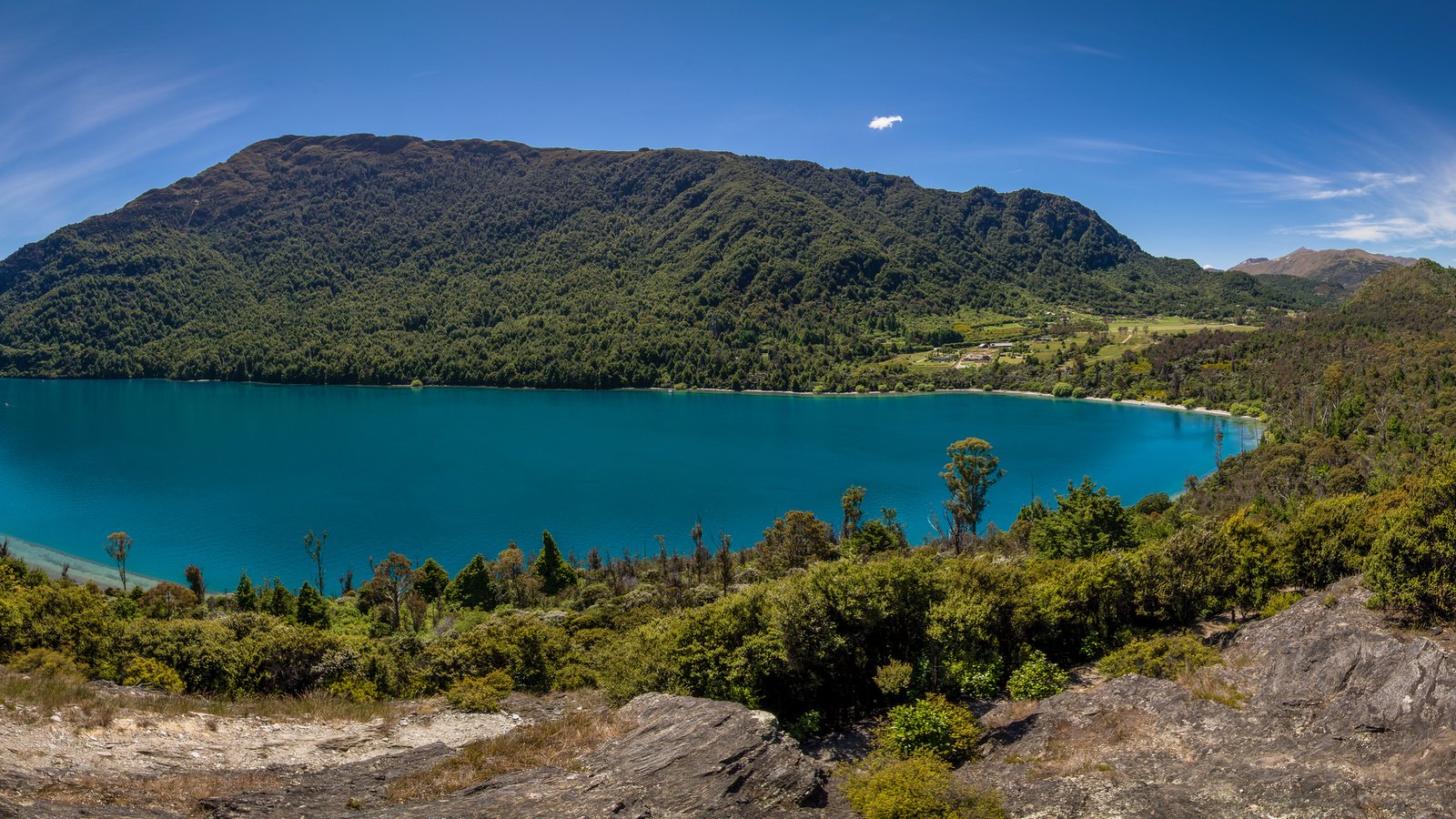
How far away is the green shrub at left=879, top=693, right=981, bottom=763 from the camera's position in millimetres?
17328

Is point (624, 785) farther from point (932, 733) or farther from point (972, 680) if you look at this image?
point (972, 680)

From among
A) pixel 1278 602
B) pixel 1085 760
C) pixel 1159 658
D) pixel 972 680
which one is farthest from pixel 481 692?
pixel 1278 602

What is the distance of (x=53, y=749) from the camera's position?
49.9ft

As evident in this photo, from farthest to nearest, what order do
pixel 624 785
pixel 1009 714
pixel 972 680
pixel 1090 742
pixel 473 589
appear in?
pixel 473 589, pixel 972 680, pixel 1009 714, pixel 1090 742, pixel 624 785

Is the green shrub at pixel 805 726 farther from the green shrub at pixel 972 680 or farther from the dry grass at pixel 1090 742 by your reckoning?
the dry grass at pixel 1090 742

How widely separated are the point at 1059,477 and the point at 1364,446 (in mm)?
34126

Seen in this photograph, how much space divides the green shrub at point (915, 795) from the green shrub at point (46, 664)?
22695 millimetres

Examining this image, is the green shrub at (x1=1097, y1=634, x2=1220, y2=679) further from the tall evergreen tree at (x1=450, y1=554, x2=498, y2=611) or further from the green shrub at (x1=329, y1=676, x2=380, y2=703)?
the tall evergreen tree at (x1=450, y1=554, x2=498, y2=611)

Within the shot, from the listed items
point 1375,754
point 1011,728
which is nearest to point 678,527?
point 1011,728

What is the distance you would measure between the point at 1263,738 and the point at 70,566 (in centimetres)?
8626

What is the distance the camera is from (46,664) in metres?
22.2

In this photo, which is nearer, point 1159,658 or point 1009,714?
point 1009,714

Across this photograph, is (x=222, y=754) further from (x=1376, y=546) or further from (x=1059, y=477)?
(x=1059, y=477)

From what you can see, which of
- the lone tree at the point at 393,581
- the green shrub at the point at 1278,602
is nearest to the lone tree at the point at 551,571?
the lone tree at the point at 393,581
